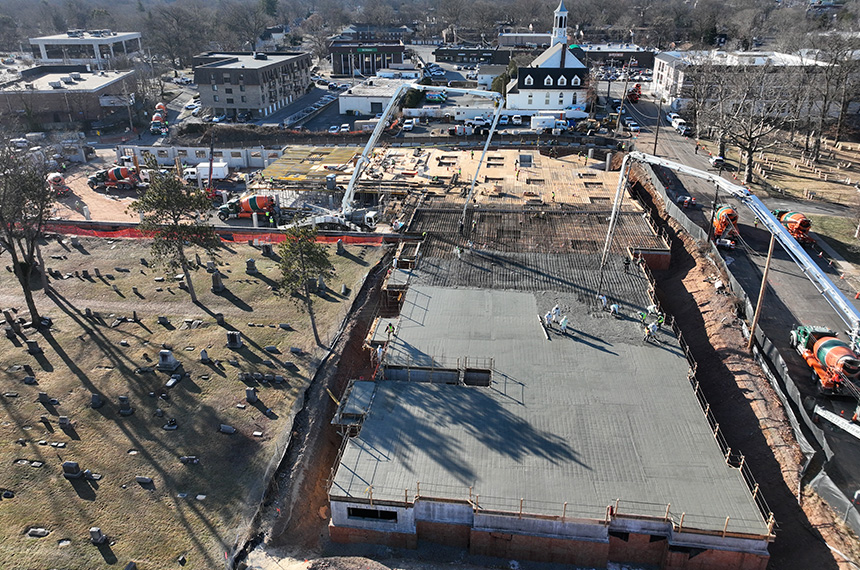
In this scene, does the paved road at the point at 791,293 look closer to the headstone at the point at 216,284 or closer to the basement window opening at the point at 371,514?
the basement window opening at the point at 371,514

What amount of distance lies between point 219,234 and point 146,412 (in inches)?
795

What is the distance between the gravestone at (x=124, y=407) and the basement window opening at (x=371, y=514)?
11.6 metres

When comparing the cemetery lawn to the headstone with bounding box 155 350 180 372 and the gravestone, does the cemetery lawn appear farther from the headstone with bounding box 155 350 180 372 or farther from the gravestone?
the headstone with bounding box 155 350 180 372

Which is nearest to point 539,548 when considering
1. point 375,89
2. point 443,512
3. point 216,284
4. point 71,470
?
point 443,512

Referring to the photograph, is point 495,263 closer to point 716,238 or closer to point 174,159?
point 716,238

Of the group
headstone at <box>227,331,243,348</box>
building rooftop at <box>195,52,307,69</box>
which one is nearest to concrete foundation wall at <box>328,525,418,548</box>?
headstone at <box>227,331,243,348</box>

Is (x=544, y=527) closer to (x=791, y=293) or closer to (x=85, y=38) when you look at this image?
(x=791, y=293)

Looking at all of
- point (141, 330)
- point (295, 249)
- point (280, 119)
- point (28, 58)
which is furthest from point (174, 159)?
point (28, 58)

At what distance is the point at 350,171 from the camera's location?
53156mm

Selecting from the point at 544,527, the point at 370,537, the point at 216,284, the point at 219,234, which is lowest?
the point at 370,537

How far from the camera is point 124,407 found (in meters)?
24.1

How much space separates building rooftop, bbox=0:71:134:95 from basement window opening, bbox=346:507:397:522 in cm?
8274

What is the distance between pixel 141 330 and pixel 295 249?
9.71m

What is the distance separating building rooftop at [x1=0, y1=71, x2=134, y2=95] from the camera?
7969 centimetres
